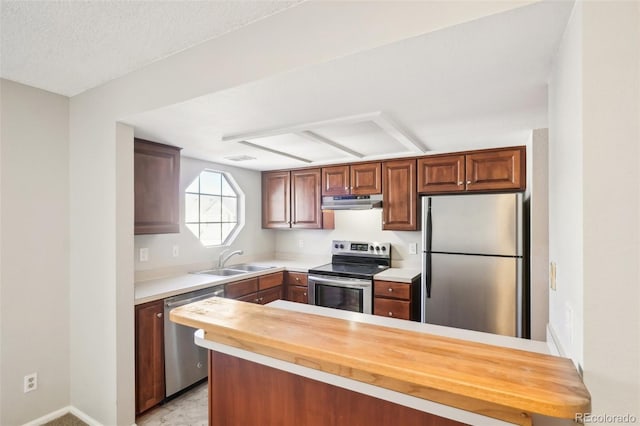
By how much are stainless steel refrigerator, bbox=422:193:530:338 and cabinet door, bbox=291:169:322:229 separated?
1.42 metres

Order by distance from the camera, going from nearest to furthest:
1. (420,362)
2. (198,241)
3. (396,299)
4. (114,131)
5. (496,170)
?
(420,362)
(114,131)
(496,170)
(396,299)
(198,241)

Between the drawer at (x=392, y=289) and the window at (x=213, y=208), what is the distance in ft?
6.39

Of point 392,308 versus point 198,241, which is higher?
point 198,241

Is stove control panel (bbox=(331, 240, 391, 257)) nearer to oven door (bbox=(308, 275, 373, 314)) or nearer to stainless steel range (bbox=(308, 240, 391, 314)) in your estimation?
stainless steel range (bbox=(308, 240, 391, 314))

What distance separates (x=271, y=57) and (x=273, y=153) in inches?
67.7

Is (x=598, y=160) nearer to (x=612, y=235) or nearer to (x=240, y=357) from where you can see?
(x=612, y=235)

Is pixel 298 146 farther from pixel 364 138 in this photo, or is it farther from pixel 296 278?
pixel 296 278

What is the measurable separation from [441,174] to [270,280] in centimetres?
214

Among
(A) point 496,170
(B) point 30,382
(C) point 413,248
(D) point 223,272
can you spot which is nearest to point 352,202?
(C) point 413,248

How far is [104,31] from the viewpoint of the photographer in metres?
1.50

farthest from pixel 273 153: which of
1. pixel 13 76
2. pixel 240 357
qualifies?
pixel 240 357

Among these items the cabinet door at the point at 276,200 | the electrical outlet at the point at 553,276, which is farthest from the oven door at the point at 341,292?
the electrical outlet at the point at 553,276

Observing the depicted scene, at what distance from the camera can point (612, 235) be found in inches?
32.3

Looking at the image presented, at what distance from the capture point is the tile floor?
7.43 ft
